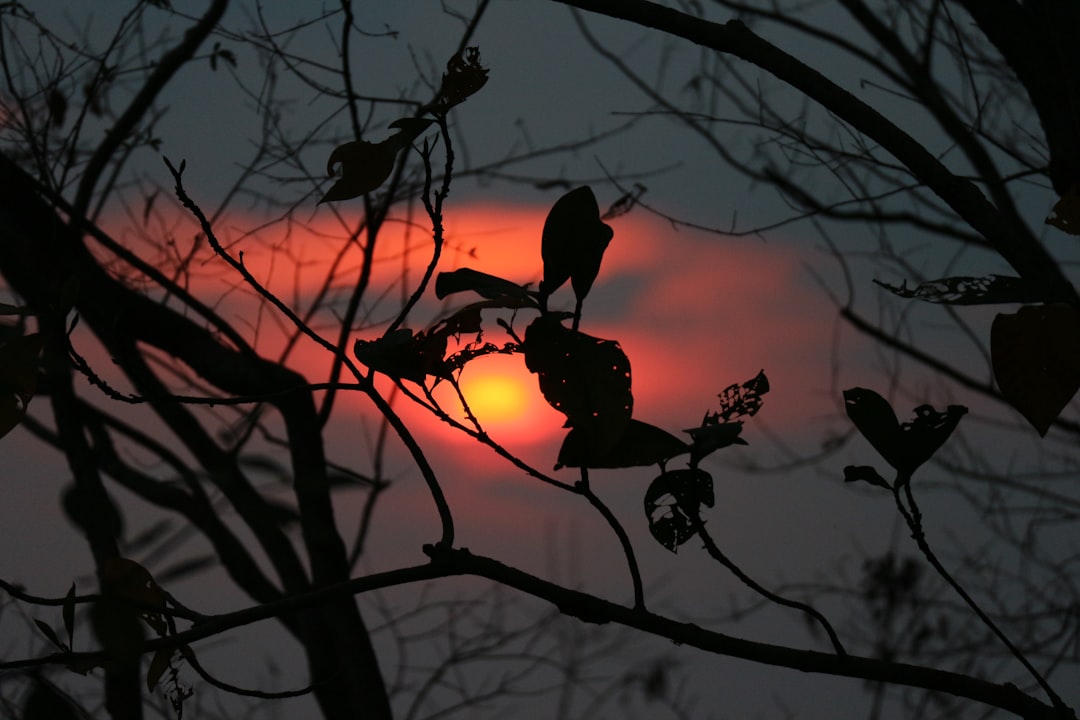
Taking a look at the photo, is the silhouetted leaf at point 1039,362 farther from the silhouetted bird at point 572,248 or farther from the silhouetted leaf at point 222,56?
the silhouetted leaf at point 222,56

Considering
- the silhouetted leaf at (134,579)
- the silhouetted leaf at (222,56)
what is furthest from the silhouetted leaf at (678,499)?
the silhouetted leaf at (222,56)

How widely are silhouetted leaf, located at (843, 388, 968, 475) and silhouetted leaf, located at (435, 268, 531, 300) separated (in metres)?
0.18

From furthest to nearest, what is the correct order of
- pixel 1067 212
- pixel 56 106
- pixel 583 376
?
1. pixel 56 106
2. pixel 1067 212
3. pixel 583 376

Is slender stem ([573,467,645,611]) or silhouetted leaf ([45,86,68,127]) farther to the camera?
silhouetted leaf ([45,86,68,127])

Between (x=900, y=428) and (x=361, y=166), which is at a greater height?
(x=361, y=166)

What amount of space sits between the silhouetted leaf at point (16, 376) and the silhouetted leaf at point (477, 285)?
0.75 ft

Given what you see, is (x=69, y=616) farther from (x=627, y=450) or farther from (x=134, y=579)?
(x=627, y=450)

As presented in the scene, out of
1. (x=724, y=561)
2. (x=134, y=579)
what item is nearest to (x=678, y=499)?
(x=724, y=561)

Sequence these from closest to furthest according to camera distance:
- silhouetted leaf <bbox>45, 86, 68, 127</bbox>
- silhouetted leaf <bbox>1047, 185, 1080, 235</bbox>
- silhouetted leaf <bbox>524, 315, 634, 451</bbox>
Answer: silhouetted leaf <bbox>524, 315, 634, 451</bbox>, silhouetted leaf <bbox>1047, 185, 1080, 235</bbox>, silhouetted leaf <bbox>45, 86, 68, 127</bbox>

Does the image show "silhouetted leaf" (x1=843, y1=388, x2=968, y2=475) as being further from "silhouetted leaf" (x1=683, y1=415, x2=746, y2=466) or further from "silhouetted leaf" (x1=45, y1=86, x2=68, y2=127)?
"silhouetted leaf" (x1=45, y1=86, x2=68, y2=127)

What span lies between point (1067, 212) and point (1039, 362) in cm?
10

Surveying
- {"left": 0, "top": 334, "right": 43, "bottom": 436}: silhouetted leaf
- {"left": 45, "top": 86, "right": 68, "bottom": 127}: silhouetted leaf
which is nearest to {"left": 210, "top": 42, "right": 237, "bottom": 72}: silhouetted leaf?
{"left": 45, "top": 86, "right": 68, "bottom": 127}: silhouetted leaf

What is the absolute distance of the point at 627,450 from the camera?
520mm

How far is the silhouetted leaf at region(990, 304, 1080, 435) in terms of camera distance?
1.69 feet
